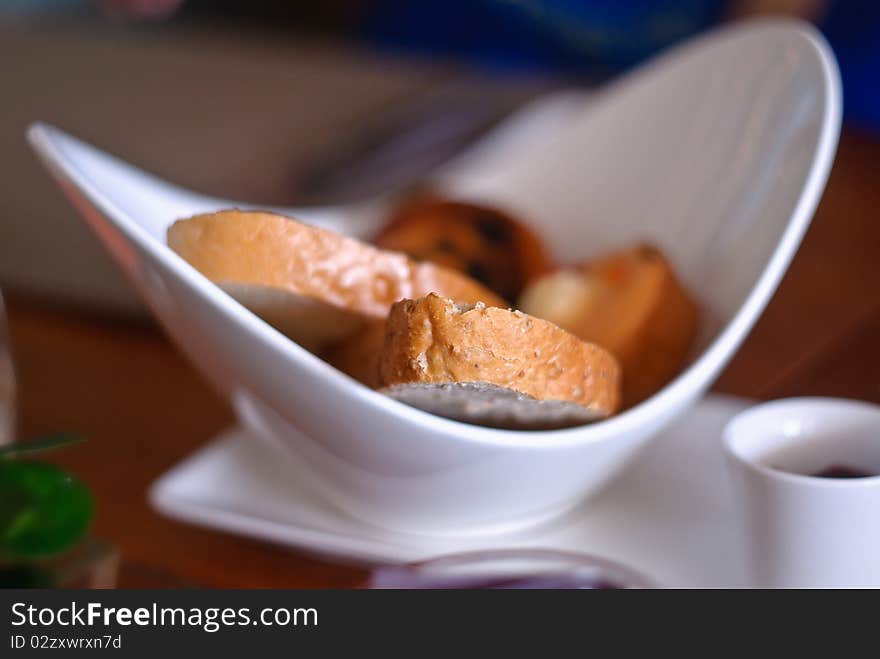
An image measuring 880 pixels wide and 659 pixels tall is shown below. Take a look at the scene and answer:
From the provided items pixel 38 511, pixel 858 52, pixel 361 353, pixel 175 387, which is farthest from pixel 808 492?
pixel 858 52

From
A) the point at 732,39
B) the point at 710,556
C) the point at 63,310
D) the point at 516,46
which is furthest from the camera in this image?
the point at 516,46

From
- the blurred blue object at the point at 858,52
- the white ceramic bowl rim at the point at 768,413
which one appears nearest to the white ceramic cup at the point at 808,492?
the white ceramic bowl rim at the point at 768,413

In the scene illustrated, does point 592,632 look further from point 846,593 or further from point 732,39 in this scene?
point 732,39

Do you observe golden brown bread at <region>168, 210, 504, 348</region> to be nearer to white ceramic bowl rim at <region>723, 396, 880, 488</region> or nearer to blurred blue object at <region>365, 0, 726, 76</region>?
white ceramic bowl rim at <region>723, 396, 880, 488</region>

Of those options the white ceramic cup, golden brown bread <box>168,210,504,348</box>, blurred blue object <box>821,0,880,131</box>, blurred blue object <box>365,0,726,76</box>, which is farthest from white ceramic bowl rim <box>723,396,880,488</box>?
blurred blue object <box>365,0,726,76</box>

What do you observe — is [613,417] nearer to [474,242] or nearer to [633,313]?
[633,313]

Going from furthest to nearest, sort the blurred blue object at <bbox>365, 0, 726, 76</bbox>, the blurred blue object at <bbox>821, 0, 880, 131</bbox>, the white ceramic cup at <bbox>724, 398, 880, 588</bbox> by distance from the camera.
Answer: the blurred blue object at <bbox>365, 0, 726, 76</bbox> < the blurred blue object at <bbox>821, 0, 880, 131</bbox> < the white ceramic cup at <bbox>724, 398, 880, 588</bbox>

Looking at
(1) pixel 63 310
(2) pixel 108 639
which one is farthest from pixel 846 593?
(1) pixel 63 310
